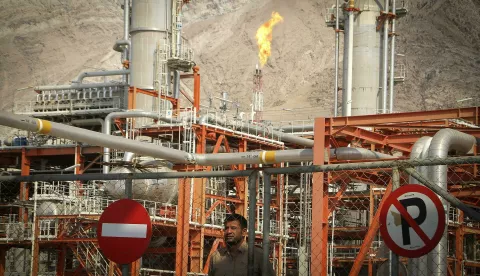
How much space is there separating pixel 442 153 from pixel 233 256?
10888mm

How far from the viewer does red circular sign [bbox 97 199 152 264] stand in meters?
10.3

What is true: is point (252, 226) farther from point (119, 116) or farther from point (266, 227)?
point (119, 116)

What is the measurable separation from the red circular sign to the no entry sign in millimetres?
2826

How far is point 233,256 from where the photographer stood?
10.0 meters

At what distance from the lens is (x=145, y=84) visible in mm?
41688

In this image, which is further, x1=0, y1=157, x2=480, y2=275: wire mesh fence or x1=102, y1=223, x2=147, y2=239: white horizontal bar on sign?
x1=0, y1=157, x2=480, y2=275: wire mesh fence

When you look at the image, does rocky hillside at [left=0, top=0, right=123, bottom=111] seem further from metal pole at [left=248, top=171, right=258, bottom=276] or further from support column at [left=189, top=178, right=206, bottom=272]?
metal pole at [left=248, top=171, right=258, bottom=276]

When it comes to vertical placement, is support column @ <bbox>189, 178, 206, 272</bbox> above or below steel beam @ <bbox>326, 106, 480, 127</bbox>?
below

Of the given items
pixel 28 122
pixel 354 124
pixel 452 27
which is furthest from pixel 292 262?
pixel 452 27

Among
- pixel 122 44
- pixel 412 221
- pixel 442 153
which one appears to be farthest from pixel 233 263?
pixel 122 44

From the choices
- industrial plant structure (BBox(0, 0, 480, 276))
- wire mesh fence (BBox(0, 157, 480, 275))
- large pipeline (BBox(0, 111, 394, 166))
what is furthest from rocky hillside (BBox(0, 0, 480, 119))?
large pipeline (BBox(0, 111, 394, 166))

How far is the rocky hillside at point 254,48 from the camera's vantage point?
81875 mm

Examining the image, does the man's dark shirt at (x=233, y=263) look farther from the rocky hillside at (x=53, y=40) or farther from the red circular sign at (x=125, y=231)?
the rocky hillside at (x=53, y=40)

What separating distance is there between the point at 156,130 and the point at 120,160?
3.16 metres
